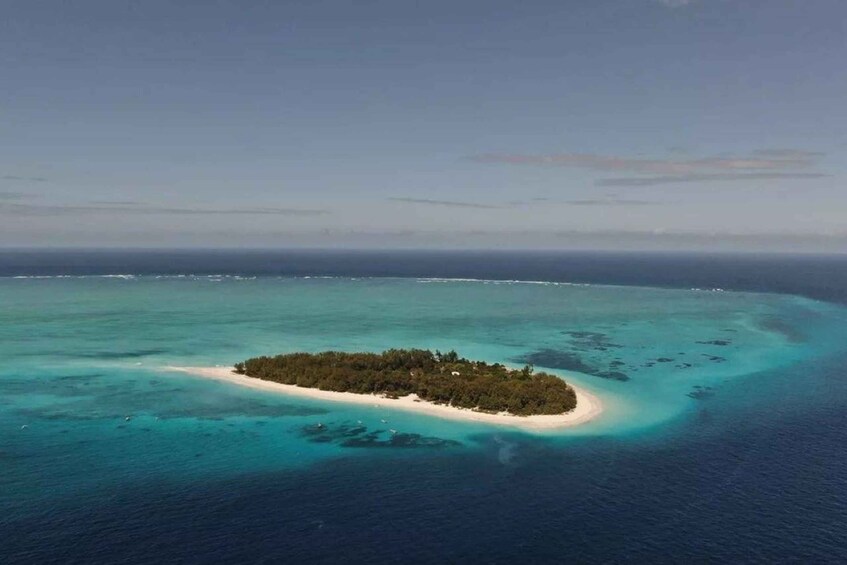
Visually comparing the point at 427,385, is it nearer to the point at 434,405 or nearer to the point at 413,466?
the point at 434,405

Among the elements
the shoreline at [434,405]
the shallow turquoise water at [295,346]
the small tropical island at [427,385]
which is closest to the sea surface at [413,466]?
the shallow turquoise water at [295,346]

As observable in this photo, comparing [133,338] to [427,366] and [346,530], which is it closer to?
→ [427,366]

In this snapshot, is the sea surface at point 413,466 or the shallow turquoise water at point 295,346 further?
the shallow turquoise water at point 295,346

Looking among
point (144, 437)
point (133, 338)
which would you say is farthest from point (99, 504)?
point (133, 338)

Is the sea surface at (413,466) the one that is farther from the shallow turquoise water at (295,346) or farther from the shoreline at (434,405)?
the shoreline at (434,405)

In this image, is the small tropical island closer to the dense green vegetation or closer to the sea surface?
the dense green vegetation

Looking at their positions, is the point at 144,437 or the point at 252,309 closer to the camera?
the point at 144,437

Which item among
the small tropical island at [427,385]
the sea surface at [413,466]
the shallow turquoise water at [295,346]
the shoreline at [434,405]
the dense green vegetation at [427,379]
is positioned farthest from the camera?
the dense green vegetation at [427,379]

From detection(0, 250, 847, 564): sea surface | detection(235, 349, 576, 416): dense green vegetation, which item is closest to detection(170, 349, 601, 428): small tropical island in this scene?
detection(235, 349, 576, 416): dense green vegetation
